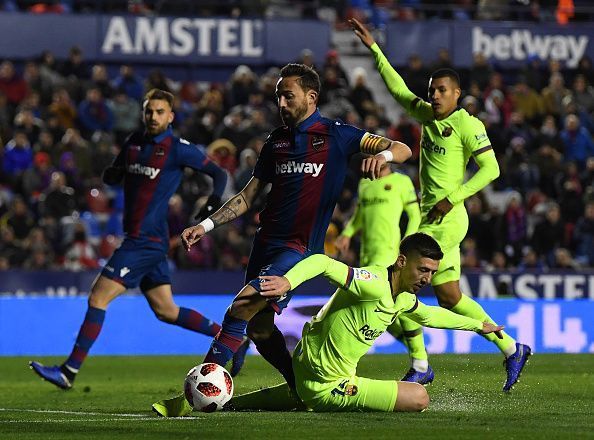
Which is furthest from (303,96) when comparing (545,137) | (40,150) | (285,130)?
(545,137)

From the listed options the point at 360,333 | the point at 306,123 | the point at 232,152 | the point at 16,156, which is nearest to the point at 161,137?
the point at 306,123

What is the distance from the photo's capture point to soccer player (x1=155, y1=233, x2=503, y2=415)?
9.24 metres

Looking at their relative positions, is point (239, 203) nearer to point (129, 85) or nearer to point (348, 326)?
point (348, 326)

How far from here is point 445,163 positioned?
39.9ft

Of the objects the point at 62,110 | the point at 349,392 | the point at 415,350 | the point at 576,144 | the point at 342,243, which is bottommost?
the point at 415,350

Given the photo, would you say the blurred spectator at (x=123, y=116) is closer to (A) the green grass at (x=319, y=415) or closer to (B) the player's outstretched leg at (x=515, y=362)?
(A) the green grass at (x=319, y=415)

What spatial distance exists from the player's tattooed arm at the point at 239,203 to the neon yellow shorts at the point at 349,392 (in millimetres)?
1287

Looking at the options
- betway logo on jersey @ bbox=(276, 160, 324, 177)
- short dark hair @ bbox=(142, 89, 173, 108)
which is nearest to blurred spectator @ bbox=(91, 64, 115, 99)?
short dark hair @ bbox=(142, 89, 173, 108)

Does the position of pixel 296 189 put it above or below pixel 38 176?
above

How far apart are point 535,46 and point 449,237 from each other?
59.5 ft

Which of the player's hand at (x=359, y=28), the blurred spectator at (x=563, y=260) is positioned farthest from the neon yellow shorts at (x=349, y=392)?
the blurred spectator at (x=563, y=260)

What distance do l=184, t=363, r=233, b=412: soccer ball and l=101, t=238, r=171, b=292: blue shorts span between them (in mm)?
3658

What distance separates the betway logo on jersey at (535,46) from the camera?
29297 mm

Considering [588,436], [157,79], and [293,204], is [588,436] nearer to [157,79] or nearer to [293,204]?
[293,204]
